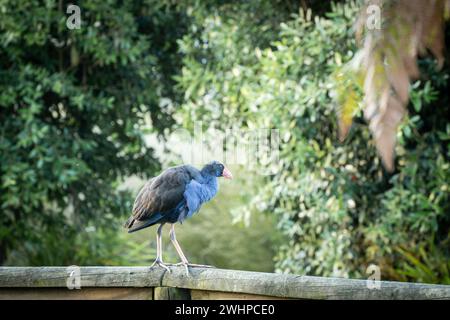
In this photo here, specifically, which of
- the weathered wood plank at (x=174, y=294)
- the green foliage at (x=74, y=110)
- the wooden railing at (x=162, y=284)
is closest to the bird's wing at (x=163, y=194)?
the wooden railing at (x=162, y=284)

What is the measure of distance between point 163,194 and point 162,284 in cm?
73

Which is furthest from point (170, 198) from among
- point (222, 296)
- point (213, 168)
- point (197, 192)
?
point (222, 296)

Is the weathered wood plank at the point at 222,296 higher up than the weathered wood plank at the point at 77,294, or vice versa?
the weathered wood plank at the point at 222,296

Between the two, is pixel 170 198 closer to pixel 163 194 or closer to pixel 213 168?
pixel 163 194

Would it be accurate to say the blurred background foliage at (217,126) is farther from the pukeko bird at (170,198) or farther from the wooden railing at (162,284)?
the wooden railing at (162,284)

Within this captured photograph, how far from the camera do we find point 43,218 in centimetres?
867

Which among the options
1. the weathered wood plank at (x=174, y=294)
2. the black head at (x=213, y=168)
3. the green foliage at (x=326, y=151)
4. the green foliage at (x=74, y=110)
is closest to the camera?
the weathered wood plank at (x=174, y=294)

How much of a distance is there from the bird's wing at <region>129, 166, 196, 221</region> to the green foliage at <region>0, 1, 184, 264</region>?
Answer: 3.21 meters

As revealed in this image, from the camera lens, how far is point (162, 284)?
348cm

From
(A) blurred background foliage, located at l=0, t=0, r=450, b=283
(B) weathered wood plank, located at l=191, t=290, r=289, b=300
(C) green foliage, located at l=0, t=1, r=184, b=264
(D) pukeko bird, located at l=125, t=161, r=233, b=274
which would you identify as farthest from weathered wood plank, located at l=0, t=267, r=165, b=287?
(C) green foliage, located at l=0, t=1, r=184, b=264

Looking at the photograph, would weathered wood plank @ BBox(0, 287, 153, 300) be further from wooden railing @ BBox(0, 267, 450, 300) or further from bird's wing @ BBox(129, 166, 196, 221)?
bird's wing @ BBox(129, 166, 196, 221)

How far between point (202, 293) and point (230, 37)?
4.53m

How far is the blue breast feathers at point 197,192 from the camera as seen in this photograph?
417cm
